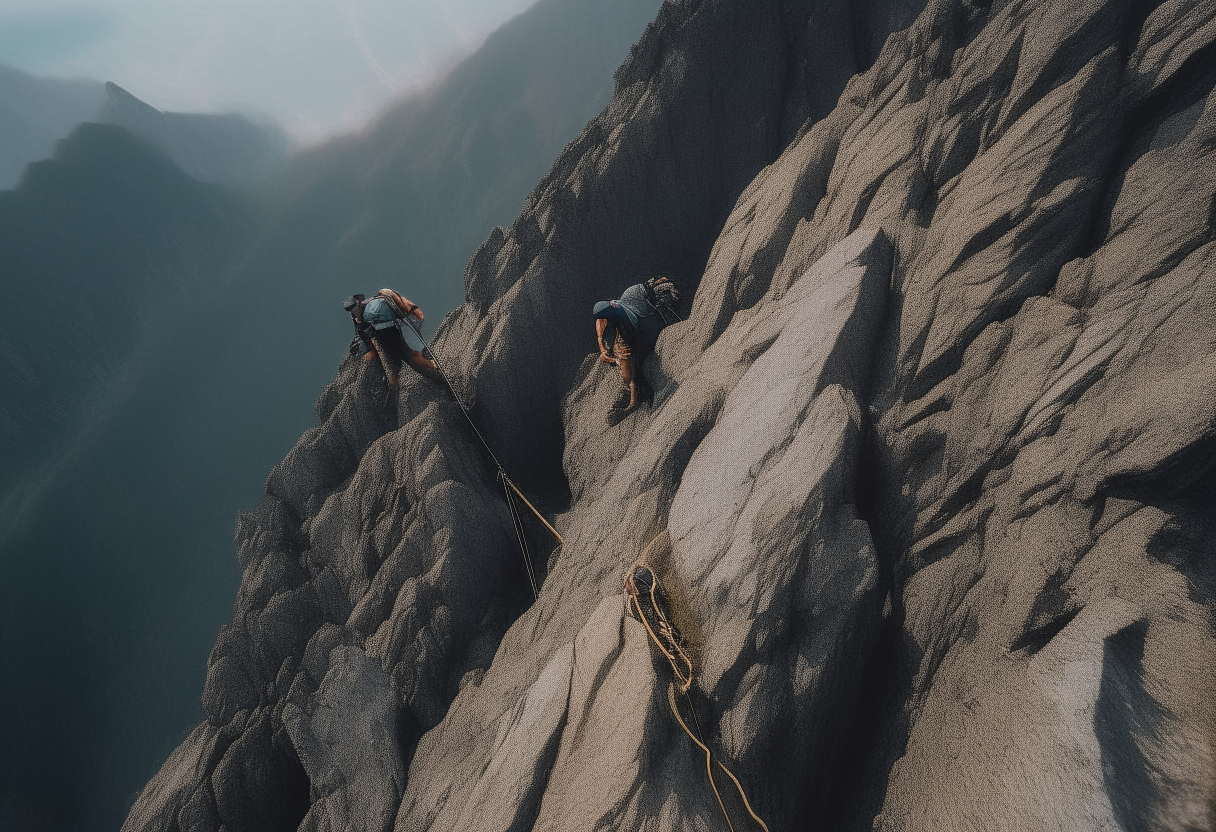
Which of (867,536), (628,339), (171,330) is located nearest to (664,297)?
(628,339)

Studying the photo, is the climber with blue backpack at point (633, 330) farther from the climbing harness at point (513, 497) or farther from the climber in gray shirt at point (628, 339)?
the climbing harness at point (513, 497)

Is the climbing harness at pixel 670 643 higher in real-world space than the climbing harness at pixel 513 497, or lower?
lower

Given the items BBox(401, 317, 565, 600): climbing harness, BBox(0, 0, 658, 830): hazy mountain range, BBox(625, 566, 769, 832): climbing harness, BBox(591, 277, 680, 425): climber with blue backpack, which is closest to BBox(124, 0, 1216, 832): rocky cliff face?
BBox(625, 566, 769, 832): climbing harness

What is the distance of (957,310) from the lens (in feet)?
23.8

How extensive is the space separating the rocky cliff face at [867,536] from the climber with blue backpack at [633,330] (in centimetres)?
46

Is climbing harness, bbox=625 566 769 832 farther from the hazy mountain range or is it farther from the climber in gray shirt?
the hazy mountain range

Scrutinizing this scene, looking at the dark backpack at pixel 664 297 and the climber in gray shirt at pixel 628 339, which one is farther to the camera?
the dark backpack at pixel 664 297

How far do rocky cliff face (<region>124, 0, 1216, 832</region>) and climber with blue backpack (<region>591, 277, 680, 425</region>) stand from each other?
459mm

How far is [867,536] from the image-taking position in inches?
254

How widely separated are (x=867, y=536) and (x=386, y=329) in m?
10.7

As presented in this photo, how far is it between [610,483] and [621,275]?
705 centimetres

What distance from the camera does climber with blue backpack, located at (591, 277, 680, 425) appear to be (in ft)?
37.7

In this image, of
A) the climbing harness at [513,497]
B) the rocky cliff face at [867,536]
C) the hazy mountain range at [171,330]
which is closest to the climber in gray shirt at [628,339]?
the rocky cliff face at [867,536]

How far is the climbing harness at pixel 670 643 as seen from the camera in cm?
595
